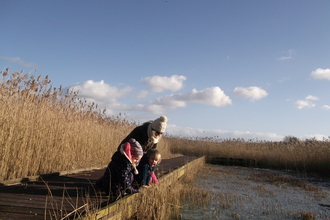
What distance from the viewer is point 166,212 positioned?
3.81m

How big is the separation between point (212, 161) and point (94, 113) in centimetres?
850

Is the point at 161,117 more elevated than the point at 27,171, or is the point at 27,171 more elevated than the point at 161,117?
the point at 161,117

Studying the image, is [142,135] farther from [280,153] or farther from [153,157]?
[280,153]

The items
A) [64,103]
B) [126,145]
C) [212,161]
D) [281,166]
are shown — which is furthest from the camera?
[212,161]

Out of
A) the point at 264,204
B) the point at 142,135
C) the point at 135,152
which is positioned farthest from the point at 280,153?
the point at 135,152

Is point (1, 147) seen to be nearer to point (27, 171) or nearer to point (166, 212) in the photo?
point (27, 171)

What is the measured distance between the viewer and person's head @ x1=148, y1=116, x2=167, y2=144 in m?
3.98

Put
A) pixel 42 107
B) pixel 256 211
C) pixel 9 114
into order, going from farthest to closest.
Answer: pixel 42 107 < pixel 256 211 < pixel 9 114

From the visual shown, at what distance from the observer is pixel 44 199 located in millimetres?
3006

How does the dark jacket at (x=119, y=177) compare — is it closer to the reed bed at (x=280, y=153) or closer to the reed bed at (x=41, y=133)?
the reed bed at (x=41, y=133)

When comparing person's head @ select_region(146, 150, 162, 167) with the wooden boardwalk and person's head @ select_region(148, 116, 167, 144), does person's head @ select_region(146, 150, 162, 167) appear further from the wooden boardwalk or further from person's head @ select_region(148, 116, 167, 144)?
the wooden boardwalk

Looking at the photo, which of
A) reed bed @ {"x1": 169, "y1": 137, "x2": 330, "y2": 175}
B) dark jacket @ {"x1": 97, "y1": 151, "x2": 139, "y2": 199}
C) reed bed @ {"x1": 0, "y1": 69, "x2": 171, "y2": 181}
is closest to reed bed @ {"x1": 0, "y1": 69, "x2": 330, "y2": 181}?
reed bed @ {"x1": 0, "y1": 69, "x2": 171, "y2": 181}

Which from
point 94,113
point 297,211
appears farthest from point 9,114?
point 297,211

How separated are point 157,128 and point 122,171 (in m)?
0.92
